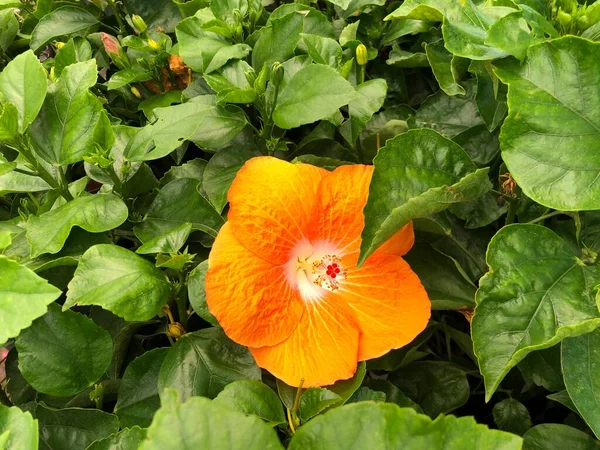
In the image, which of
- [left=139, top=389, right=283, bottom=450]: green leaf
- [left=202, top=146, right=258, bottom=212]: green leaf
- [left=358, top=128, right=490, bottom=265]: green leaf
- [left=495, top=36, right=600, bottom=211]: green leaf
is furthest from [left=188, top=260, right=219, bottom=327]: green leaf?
[left=495, top=36, right=600, bottom=211]: green leaf

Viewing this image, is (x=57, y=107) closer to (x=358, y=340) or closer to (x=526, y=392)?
(x=358, y=340)

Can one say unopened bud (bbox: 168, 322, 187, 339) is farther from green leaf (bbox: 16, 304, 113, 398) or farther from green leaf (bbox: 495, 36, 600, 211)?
green leaf (bbox: 495, 36, 600, 211)

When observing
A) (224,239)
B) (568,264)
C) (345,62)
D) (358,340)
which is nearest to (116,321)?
(224,239)

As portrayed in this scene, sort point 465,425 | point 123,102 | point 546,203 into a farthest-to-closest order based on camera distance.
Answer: point 123,102, point 546,203, point 465,425

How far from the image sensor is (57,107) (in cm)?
90

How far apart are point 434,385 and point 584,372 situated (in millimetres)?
306

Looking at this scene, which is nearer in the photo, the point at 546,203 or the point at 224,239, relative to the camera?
the point at 546,203

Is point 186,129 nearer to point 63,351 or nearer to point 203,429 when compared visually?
point 63,351

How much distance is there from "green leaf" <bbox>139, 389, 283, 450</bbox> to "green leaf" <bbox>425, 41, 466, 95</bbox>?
1.95ft

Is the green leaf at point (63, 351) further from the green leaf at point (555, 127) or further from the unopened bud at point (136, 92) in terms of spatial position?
the green leaf at point (555, 127)

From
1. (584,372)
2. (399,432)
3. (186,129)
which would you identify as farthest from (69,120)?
(584,372)

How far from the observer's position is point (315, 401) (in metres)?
0.74

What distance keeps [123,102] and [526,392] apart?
98 centimetres

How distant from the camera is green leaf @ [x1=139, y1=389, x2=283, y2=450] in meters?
0.46
